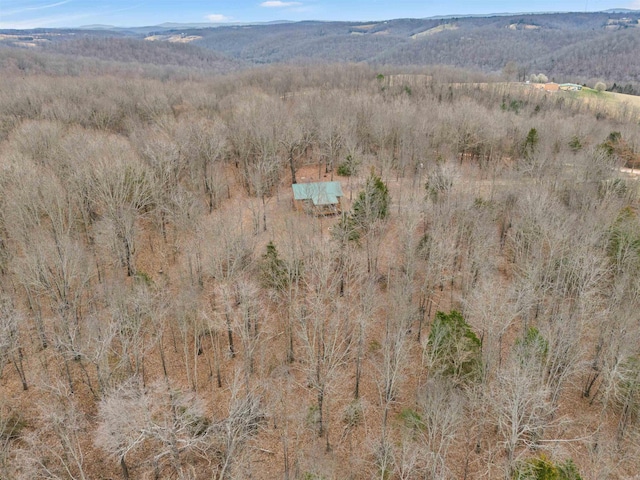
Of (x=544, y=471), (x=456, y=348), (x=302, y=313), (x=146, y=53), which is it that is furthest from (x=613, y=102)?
(x=146, y=53)

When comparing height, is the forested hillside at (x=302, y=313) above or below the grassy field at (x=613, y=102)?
below

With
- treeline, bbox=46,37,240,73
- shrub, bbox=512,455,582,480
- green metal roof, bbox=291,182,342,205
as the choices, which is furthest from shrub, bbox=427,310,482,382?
treeline, bbox=46,37,240,73

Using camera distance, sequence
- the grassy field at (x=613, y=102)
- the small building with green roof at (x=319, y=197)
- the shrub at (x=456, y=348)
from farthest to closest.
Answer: the grassy field at (x=613, y=102) < the small building with green roof at (x=319, y=197) < the shrub at (x=456, y=348)

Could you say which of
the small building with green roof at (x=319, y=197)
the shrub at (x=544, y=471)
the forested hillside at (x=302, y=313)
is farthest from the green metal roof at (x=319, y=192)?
the shrub at (x=544, y=471)

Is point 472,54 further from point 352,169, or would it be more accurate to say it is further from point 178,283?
point 178,283

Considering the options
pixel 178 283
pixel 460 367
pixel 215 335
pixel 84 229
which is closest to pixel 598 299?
pixel 460 367

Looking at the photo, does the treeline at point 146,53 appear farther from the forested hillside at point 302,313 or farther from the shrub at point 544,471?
the shrub at point 544,471

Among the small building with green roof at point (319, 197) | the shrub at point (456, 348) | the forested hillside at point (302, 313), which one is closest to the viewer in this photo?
the forested hillside at point (302, 313)
